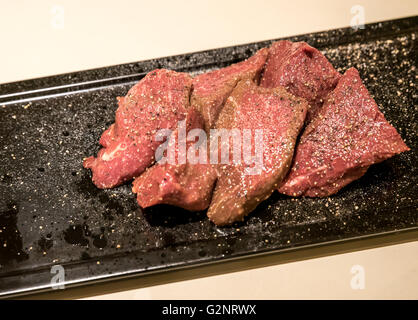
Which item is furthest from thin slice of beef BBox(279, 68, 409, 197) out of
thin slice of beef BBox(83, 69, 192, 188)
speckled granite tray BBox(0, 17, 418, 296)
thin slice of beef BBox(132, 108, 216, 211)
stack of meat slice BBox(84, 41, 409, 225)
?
thin slice of beef BBox(83, 69, 192, 188)

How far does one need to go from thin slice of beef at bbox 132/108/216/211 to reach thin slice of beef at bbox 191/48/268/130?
0.35 feet

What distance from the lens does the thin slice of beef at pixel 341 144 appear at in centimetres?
279

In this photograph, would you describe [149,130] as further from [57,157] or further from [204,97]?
[57,157]

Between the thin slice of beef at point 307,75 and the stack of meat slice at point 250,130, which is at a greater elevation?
the thin slice of beef at point 307,75

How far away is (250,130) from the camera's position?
285 centimetres

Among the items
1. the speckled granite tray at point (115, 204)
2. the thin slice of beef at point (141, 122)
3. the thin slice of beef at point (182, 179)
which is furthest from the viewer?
the thin slice of beef at point (141, 122)

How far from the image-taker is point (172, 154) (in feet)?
8.86

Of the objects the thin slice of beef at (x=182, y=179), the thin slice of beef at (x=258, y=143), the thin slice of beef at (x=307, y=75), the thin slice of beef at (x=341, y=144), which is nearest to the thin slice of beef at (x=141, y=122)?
the thin slice of beef at (x=182, y=179)

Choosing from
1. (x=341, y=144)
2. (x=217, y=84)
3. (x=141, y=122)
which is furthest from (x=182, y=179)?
(x=341, y=144)

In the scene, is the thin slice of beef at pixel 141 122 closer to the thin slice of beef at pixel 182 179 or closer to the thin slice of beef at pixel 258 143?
the thin slice of beef at pixel 182 179

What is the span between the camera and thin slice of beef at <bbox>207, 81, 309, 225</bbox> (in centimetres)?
272

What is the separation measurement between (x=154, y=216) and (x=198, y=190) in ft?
1.29

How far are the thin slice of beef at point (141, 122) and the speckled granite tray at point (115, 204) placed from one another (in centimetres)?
15

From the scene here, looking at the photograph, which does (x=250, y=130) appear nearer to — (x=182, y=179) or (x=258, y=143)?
(x=258, y=143)
